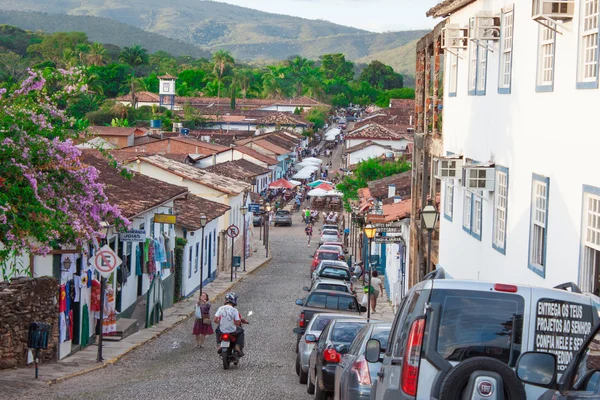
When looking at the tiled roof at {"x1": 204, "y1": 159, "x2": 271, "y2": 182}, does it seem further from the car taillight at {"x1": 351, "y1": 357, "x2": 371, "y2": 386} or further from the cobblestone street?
the car taillight at {"x1": 351, "y1": 357, "x2": 371, "y2": 386}

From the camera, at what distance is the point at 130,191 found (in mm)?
27531

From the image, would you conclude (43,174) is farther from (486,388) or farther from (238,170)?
(238,170)

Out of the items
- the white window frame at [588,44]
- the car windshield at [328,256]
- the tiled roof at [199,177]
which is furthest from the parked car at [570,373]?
the car windshield at [328,256]

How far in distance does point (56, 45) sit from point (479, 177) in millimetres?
167846

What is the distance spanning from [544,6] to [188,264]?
25.1m

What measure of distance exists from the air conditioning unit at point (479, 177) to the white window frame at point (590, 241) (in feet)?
18.7

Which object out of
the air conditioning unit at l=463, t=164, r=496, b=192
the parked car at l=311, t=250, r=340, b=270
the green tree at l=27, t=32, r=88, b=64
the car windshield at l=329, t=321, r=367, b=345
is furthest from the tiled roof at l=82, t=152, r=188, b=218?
the green tree at l=27, t=32, r=88, b=64

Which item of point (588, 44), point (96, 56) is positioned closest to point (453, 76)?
point (588, 44)

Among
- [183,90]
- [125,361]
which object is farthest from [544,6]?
[183,90]

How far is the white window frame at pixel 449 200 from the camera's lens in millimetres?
24391

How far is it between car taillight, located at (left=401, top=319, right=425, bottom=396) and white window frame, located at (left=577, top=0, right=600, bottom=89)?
6190 millimetres

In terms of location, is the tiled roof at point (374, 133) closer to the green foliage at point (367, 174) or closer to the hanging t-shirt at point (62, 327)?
the green foliage at point (367, 174)

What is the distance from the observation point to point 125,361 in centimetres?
2142

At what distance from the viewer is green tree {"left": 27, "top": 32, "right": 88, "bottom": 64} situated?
169m
